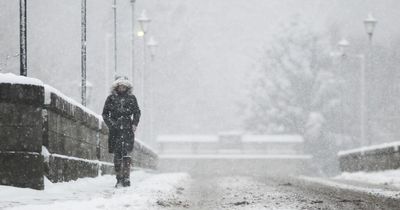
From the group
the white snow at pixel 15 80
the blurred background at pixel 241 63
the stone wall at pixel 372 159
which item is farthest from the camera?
the blurred background at pixel 241 63

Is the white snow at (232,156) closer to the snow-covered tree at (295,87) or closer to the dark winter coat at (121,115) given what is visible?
the snow-covered tree at (295,87)

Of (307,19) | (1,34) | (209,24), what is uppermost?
(209,24)

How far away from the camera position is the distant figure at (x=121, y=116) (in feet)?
41.8

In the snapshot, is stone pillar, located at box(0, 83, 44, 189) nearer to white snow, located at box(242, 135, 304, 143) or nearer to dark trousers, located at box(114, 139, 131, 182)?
dark trousers, located at box(114, 139, 131, 182)

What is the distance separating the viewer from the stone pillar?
380 inches

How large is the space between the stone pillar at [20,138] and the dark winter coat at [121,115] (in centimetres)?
297

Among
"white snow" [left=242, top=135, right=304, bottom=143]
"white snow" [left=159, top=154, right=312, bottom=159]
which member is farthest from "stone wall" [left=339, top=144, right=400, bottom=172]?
"white snow" [left=242, top=135, right=304, bottom=143]

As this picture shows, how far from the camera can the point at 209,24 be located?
116 m

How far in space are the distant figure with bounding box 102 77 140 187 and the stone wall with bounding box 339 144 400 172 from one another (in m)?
8.42

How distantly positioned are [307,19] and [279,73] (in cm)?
542

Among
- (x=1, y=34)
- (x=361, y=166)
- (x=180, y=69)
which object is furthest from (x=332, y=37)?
(x=1, y=34)

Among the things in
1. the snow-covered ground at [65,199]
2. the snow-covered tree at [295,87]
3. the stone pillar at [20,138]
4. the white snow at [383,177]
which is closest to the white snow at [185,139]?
the snow-covered tree at [295,87]

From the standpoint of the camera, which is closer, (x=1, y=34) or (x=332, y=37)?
(x=1, y=34)

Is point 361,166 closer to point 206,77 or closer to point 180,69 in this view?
point 180,69
